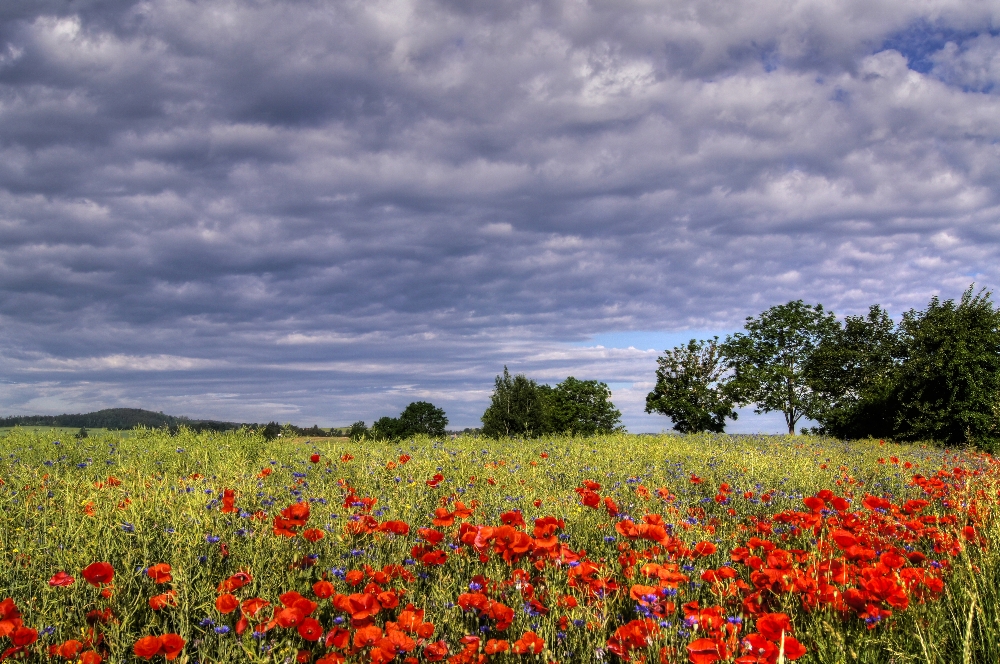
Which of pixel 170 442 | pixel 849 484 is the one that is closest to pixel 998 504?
pixel 849 484

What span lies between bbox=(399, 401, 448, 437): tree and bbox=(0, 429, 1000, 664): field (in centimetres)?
2166

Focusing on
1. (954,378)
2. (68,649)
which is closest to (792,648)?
(68,649)

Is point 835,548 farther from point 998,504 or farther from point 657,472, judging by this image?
point 657,472

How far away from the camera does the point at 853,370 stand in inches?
1372

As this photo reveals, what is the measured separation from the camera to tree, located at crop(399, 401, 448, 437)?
28328mm

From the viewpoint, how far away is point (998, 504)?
566cm

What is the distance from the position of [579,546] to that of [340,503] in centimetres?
248

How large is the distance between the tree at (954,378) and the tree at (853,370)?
4.65 meters

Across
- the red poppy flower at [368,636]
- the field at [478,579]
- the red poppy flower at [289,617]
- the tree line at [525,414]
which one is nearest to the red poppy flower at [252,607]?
the field at [478,579]

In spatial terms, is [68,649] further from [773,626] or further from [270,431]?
[270,431]

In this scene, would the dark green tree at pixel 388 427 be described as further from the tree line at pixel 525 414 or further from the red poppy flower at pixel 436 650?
the red poppy flower at pixel 436 650

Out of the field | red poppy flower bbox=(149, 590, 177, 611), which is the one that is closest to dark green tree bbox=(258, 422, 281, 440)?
the field

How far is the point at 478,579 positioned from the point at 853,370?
37.5m

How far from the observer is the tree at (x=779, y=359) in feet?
113
